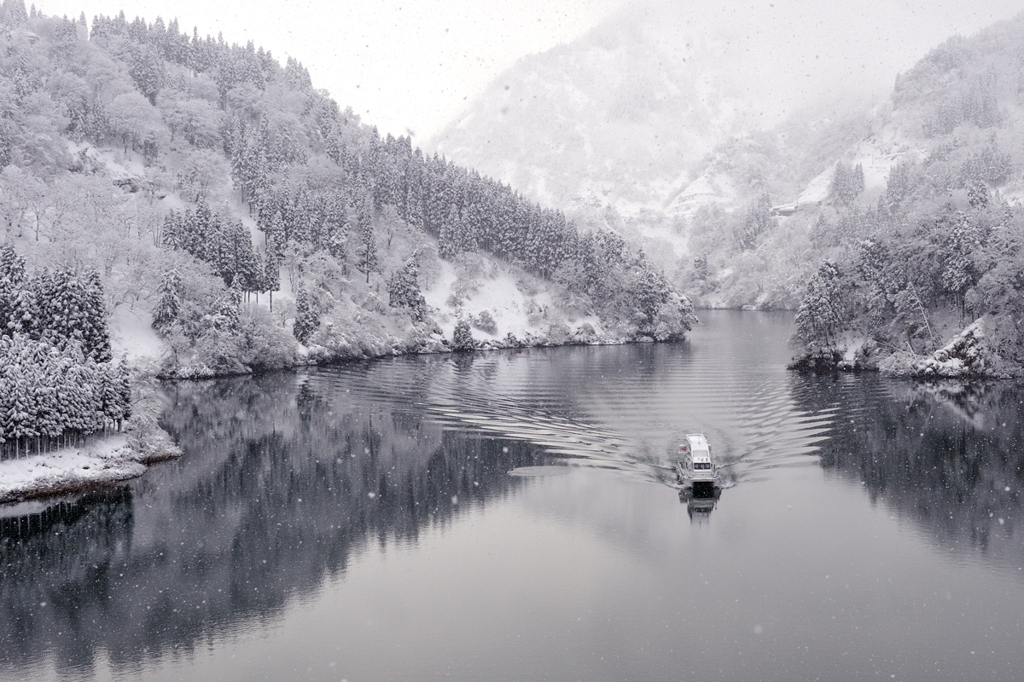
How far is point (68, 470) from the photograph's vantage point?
4091 cm

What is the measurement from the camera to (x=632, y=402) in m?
66.2

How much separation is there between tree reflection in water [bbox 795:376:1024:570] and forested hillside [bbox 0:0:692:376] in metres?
62.2

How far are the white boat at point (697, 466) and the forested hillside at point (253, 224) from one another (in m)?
63.4

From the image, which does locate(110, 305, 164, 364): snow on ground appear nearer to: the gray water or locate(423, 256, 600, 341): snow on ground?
the gray water

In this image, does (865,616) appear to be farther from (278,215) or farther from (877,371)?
(278,215)

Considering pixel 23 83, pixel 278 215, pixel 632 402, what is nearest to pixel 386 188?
pixel 278 215

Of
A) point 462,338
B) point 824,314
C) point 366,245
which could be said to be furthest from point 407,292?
point 824,314

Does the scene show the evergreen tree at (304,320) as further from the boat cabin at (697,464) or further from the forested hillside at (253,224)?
the boat cabin at (697,464)

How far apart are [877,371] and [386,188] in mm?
93344

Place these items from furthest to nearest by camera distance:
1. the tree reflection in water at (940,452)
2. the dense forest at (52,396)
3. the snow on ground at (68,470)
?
the dense forest at (52,396), the snow on ground at (68,470), the tree reflection in water at (940,452)

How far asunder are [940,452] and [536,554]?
3357cm

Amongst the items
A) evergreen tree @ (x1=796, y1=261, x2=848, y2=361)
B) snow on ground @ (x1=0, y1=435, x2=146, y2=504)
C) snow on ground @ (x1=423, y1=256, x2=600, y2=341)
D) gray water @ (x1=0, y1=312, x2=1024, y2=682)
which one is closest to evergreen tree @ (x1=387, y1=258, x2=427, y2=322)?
snow on ground @ (x1=423, y1=256, x2=600, y2=341)

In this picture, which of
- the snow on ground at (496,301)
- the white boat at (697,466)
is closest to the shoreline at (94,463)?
the white boat at (697,466)

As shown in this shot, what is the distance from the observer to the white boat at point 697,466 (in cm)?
3975
